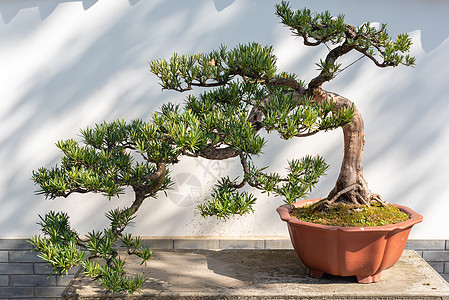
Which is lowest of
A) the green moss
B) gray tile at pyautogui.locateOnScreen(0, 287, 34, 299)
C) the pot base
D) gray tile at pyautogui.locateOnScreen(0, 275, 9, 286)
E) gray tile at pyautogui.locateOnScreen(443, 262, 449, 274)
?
gray tile at pyautogui.locateOnScreen(0, 287, 34, 299)

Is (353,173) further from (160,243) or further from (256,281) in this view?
(160,243)

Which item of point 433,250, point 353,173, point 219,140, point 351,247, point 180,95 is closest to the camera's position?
point 219,140

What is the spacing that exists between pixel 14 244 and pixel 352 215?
6.02ft

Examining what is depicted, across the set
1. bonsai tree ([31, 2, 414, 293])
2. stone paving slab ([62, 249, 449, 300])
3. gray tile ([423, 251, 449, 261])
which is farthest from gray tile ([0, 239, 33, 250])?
gray tile ([423, 251, 449, 261])

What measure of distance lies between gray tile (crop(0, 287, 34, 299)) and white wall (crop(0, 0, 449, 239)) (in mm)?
319

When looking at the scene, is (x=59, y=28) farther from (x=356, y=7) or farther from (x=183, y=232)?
(x=356, y=7)

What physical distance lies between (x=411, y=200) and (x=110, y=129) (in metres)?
1.70

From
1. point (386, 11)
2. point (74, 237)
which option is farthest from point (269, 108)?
point (386, 11)

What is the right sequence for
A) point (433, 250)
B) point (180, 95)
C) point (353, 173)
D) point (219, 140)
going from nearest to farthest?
point (219, 140) → point (353, 173) → point (180, 95) → point (433, 250)

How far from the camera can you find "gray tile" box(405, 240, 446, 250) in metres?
2.64

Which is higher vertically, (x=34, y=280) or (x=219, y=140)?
(x=219, y=140)

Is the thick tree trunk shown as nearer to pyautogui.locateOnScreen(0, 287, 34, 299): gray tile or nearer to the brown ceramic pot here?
the brown ceramic pot

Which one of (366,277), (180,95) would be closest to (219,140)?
(366,277)

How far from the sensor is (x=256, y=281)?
1.69m
